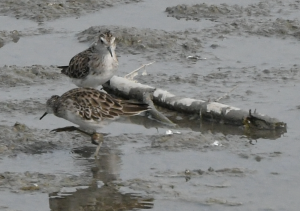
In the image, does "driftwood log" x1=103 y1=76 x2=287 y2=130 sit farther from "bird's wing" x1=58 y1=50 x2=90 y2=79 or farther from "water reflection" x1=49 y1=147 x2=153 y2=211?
"water reflection" x1=49 y1=147 x2=153 y2=211

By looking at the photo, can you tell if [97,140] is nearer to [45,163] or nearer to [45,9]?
[45,163]

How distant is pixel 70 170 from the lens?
9.42 metres

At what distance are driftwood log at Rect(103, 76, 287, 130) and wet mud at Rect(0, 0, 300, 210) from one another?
0.10 meters

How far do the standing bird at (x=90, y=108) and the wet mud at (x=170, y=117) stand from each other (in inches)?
12.2

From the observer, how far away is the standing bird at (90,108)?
10.1 metres

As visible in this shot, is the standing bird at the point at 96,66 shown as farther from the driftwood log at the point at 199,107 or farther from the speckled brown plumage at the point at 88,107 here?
the speckled brown plumage at the point at 88,107

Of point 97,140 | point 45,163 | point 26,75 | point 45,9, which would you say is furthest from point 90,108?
point 45,9

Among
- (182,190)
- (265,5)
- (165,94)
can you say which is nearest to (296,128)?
(165,94)

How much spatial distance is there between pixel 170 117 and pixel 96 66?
1297 millimetres

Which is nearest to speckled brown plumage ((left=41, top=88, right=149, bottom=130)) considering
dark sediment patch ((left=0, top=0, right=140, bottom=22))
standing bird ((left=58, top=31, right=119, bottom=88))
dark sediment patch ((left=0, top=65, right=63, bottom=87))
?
standing bird ((left=58, top=31, right=119, bottom=88))

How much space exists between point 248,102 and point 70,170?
3.27m

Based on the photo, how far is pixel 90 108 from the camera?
1010 centimetres

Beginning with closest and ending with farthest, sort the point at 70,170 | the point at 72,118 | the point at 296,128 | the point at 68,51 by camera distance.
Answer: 1. the point at 70,170
2. the point at 72,118
3. the point at 296,128
4. the point at 68,51

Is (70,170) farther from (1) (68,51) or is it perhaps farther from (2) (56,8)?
(2) (56,8)
